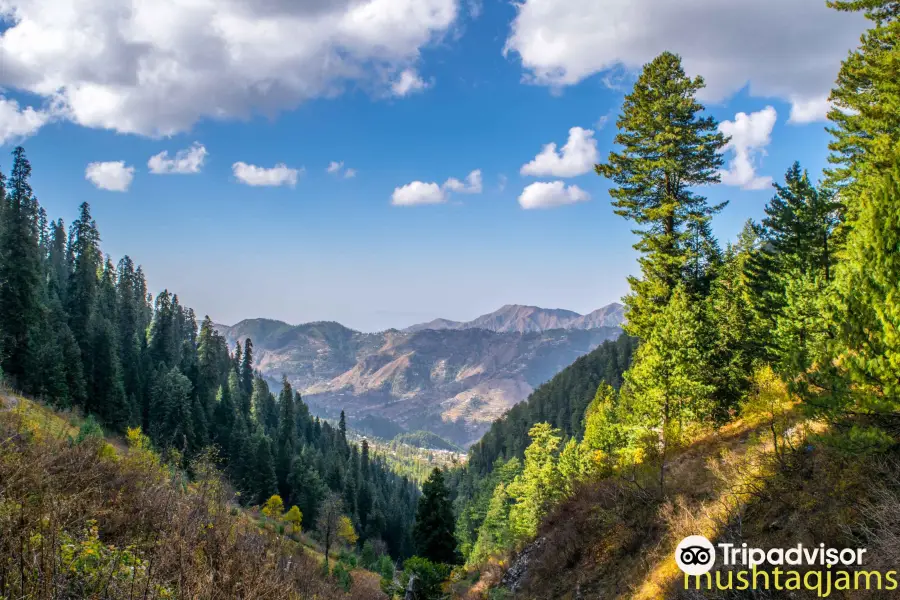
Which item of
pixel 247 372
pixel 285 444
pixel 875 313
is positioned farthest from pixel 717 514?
pixel 247 372

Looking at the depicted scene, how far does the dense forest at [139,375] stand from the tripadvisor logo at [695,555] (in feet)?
92.6

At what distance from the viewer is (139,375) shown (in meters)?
63.3

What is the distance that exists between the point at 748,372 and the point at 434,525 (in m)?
27.8

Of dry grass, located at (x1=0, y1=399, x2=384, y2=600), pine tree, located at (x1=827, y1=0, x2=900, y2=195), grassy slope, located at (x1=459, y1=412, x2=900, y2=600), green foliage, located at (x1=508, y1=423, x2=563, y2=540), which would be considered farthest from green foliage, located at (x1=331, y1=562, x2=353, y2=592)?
pine tree, located at (x1=827, y1=0, x2=900, y2=195)

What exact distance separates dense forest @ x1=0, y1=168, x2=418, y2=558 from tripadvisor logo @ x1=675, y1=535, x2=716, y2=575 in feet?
92.6

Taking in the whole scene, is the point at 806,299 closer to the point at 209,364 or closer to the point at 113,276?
the point at 209,364

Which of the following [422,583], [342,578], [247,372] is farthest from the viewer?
[247,372]

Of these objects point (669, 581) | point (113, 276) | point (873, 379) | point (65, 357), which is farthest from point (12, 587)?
point (113, 276)

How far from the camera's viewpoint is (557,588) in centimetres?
1527

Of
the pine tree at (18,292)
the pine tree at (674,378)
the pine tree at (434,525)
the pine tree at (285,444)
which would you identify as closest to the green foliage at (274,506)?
the pine tree at (285,444)

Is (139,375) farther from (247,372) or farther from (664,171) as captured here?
(664,171)

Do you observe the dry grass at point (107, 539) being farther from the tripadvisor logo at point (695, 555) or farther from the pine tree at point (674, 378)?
the pine tree at point (674, 378)

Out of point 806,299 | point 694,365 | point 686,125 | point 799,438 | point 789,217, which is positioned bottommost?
point 799,438

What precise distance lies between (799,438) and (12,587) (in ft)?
53.7
